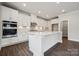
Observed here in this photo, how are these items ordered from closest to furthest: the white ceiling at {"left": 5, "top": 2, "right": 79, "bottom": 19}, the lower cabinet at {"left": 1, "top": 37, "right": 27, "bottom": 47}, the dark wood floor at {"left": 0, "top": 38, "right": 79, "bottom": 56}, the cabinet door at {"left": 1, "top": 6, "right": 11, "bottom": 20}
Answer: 1. the white ceiling at {"left": 5, "top": 2, "right": 79, "bottom": 19}
2. the dark wood floor at {"left": 0, "top": 38, "right": 79, "bottom": 56}
3. the lower cabinet at {"left": 1, "top": 37, "right": 27, "bottom": 47}
4. the cabinet door at {"left": 1, "top": 6, "right": 11, "bottom": 20}

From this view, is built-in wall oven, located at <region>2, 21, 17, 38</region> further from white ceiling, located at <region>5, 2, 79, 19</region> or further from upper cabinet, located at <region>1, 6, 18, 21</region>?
white ceiling, located at <region>5, 2, 79, 19</region>

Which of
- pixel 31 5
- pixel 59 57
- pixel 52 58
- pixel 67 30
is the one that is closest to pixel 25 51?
pixel 52 58

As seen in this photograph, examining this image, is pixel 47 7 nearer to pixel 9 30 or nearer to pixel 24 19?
pixel 24 19

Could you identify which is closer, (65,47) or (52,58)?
(52,58)

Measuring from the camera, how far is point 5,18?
2713 millimetres

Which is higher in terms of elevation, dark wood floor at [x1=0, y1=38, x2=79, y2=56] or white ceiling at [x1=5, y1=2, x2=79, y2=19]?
white ceiling at [x1=5, y1=2, x2=79, y2=19]

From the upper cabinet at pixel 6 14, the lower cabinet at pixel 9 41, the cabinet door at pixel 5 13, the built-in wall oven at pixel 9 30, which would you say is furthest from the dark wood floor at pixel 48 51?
the cabinet door at pixel 5 13

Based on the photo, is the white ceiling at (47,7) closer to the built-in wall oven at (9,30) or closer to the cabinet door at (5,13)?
the built-in wall oven at (9,30)

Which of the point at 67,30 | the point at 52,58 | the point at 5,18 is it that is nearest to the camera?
the point at 52,58

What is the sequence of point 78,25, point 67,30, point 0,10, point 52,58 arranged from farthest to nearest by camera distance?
point 0,10
point 67,30
point 78,25
point 52,58

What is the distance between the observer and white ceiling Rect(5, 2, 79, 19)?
5.80ft

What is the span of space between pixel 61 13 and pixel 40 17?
53 cm

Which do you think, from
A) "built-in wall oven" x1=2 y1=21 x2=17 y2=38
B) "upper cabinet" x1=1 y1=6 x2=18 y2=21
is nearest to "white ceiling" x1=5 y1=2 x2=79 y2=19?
"built-in wall oven" x1=2 y1=21 x2=17 y2=38

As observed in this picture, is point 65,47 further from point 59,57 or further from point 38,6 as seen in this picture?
point 38,6
